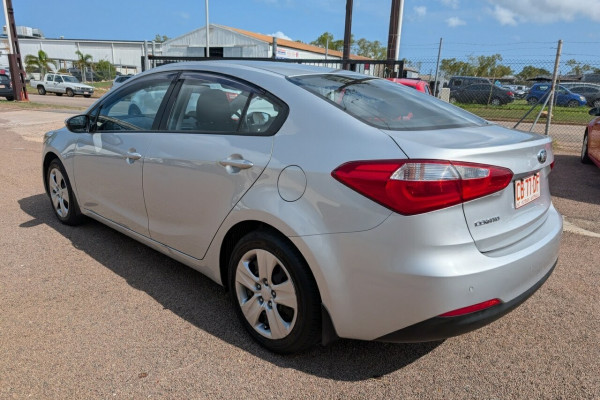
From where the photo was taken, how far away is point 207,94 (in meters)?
2.95

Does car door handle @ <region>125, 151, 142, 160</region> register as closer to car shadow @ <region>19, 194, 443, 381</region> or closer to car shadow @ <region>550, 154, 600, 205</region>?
car shadow @ <region>19, 194, 443, 381</region>

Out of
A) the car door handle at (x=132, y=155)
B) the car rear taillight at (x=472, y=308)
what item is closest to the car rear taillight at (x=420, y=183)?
the car rear taillight at (x=472, y=308)

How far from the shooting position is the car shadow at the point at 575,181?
6.20m

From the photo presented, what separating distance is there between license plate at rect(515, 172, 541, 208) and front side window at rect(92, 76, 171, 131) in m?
2.42

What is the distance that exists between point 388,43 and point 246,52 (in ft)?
105

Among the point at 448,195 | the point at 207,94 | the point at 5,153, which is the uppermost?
the point at 207,94

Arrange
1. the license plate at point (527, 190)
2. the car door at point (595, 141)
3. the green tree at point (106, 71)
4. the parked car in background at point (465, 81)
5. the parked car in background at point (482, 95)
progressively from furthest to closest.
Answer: the green tree at point (106, 71) < the parked car in background at point (465, 81) < the parked car in background at point (482, 95) < the car door at point (595, 141) < the license plate at point (527, 190)

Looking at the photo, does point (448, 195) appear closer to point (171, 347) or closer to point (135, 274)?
point (171, 347)

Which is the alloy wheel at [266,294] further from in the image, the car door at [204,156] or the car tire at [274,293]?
the car door at [204,156]

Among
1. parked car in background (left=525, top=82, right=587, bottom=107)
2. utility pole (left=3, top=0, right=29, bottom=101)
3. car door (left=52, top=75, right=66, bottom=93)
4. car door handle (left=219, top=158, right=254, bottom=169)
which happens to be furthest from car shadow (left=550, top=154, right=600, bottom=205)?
car door (left=52, top=75, right=66, bottom=93)

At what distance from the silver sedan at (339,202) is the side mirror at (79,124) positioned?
105 cm

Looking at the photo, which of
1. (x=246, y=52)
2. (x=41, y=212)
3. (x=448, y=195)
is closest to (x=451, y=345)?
(x=448, y=195)

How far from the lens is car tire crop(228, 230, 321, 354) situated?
2230mm

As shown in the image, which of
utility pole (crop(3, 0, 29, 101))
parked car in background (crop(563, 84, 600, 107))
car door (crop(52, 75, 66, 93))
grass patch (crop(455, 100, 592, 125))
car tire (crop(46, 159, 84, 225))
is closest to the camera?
car tire (crop(46, 159, 84, 225))
